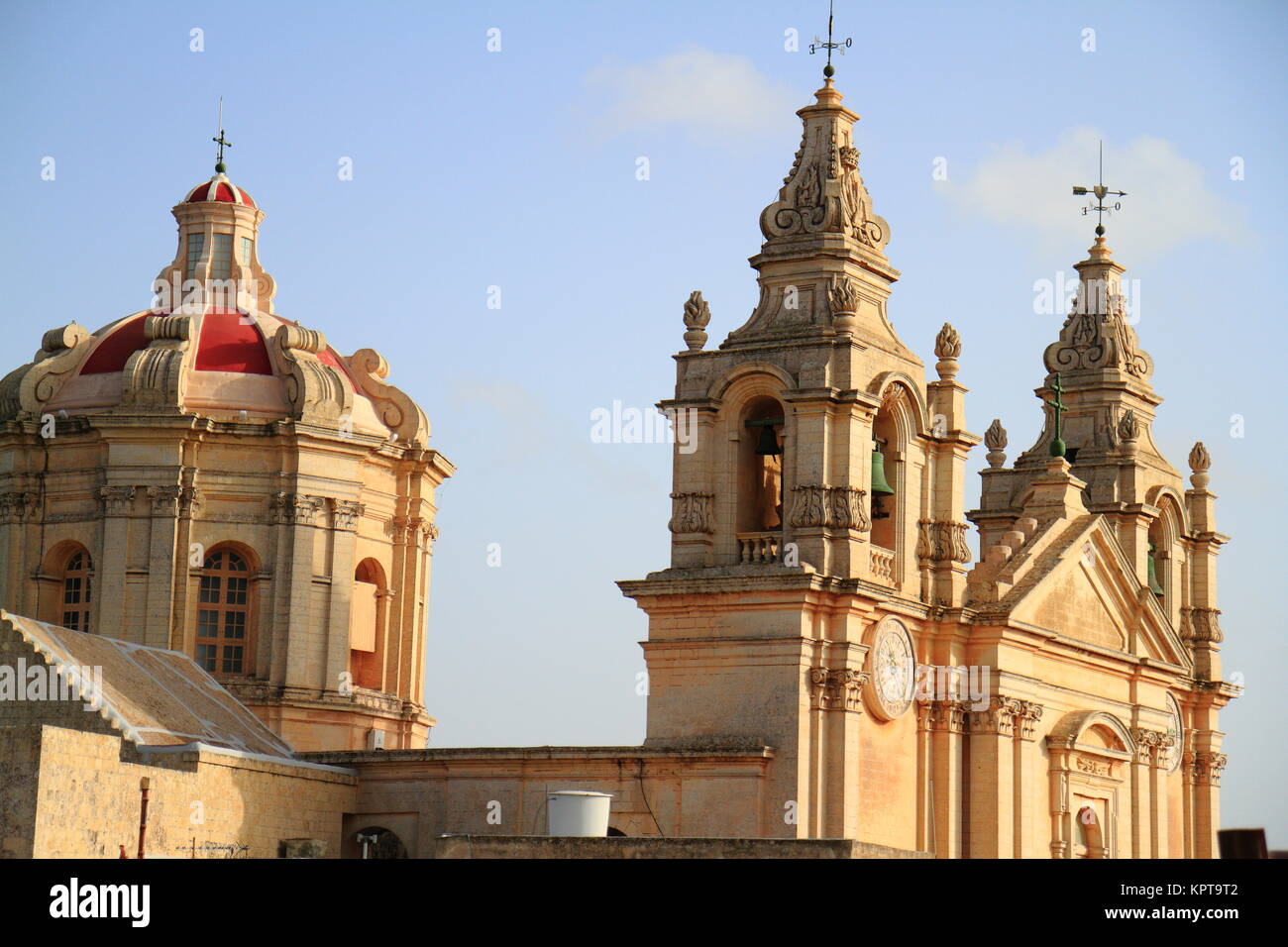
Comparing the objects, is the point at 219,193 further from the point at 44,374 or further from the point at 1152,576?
the point at 1152,576

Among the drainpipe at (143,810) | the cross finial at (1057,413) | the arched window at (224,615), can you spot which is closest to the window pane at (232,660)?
the arched window at (224,615)

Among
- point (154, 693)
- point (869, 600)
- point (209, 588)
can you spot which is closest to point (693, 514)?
point (869, 600)

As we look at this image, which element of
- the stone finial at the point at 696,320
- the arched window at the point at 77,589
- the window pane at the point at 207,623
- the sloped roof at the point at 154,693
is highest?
the stone finial at the point at 696,320

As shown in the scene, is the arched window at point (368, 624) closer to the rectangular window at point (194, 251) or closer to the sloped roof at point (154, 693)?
the sloped roof at point (154, 693)

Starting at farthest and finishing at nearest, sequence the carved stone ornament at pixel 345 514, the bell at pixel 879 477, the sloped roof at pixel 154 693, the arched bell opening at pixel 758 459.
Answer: the carved stone ornament at pixel 345 514 → the bell at pixel 879 477 → the arched bell opening at pixel 758 459 → the sloped roof at pixel 154 693

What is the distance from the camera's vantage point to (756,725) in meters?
39.3

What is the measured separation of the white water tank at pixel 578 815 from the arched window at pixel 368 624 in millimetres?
15112

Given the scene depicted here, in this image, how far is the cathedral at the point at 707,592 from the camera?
39.2m

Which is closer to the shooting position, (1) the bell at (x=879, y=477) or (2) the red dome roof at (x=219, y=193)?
(1) the bell at (x=879, y=477)

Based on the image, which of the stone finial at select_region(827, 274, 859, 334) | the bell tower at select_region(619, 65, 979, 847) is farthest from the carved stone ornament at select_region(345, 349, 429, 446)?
the stone finial at select_region(827, 274, 859, 334)

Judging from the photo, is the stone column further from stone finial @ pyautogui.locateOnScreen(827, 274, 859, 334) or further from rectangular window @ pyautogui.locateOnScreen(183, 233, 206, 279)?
stone finial @ pyautogui.locateOnScreen(827, 274, 859, 334)

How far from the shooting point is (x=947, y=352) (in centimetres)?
4359

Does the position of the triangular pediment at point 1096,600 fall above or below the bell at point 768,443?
below
